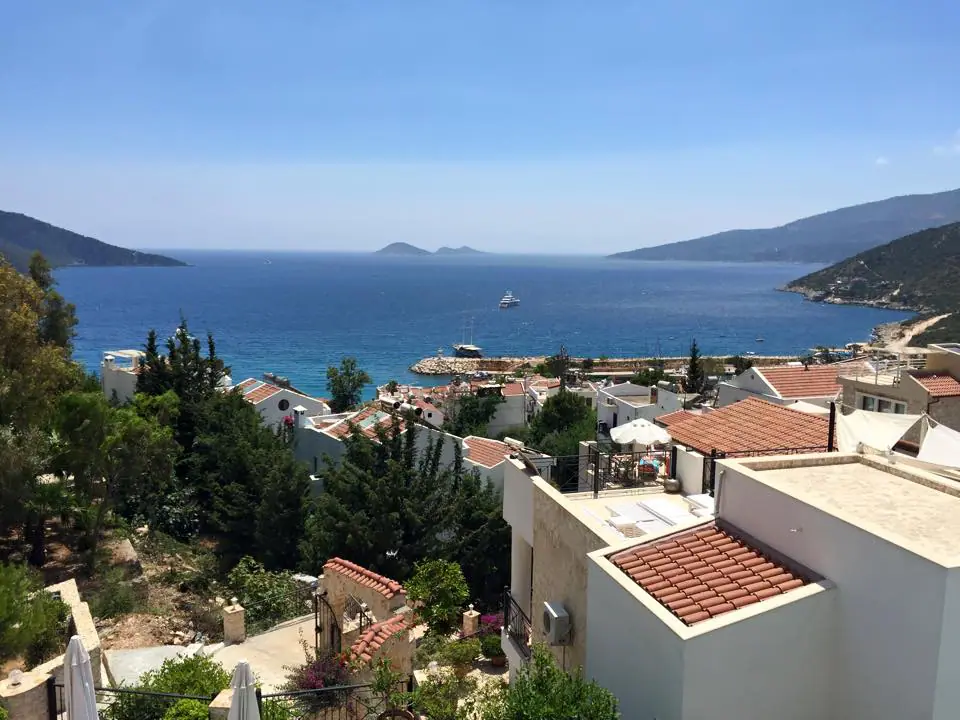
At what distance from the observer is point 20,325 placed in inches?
535

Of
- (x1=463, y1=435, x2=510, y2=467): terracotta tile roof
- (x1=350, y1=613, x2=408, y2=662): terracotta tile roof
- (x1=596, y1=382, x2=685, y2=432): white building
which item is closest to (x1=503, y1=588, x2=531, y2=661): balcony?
(x1=350, y1=613, x2=408, y2=662): terracotta tile roof

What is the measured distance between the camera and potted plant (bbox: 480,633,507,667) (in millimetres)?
11742

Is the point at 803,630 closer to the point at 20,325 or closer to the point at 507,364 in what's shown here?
the point at 20,325

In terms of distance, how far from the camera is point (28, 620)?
920 cm

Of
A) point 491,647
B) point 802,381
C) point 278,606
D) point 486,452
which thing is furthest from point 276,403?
point 491,647

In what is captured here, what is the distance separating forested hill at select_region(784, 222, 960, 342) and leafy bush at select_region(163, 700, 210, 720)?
13371cm

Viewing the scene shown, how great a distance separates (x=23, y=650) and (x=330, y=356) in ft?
272

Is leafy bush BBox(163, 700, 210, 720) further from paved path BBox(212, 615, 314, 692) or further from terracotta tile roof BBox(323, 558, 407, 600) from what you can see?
terracotta tile roof BBox(323, 558, 407, 600)

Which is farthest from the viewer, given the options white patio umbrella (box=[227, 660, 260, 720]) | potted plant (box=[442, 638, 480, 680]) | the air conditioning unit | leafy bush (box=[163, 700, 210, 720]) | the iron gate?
the iron gate

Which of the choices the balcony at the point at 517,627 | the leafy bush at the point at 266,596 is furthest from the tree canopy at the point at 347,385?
the balcony at the point at 517,627

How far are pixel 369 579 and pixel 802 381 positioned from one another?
64.5ft

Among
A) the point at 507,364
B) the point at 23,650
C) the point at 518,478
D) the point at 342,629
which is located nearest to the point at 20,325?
the point at 23,650

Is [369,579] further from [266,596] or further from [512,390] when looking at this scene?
[512,390]

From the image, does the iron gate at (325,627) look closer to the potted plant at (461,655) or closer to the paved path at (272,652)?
the paved path at (272,652)
